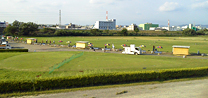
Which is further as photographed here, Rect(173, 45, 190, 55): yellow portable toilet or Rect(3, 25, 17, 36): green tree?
Rect(3, 25, 17, 36): green tree

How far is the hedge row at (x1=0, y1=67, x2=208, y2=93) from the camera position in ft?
44.3

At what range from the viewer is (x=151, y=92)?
14062 mm

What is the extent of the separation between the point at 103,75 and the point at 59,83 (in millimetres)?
3846

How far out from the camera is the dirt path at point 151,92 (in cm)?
1320

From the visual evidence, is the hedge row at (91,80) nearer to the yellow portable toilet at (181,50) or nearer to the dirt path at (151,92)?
the dirt path at (151,92)

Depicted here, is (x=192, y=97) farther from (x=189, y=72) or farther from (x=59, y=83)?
(x=59, y=83)

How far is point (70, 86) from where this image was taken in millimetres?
14898

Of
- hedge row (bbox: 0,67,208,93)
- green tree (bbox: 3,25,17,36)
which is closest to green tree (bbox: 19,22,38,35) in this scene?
green tree (bbox: 3,25,17,36)

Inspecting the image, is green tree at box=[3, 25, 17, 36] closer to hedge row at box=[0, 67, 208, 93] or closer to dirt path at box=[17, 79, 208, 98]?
hedge row at box=[0, 67, 208, 93]

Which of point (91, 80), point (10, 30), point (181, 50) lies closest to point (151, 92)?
point (91, 80)

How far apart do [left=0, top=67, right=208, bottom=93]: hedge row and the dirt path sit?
1148mm

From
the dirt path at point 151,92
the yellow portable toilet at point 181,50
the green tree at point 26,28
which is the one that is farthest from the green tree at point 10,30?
the dirt path at point 151,92

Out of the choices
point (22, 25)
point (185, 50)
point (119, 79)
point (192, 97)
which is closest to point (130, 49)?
point (185, 50)

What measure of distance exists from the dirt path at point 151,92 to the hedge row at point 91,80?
45.2 inches
